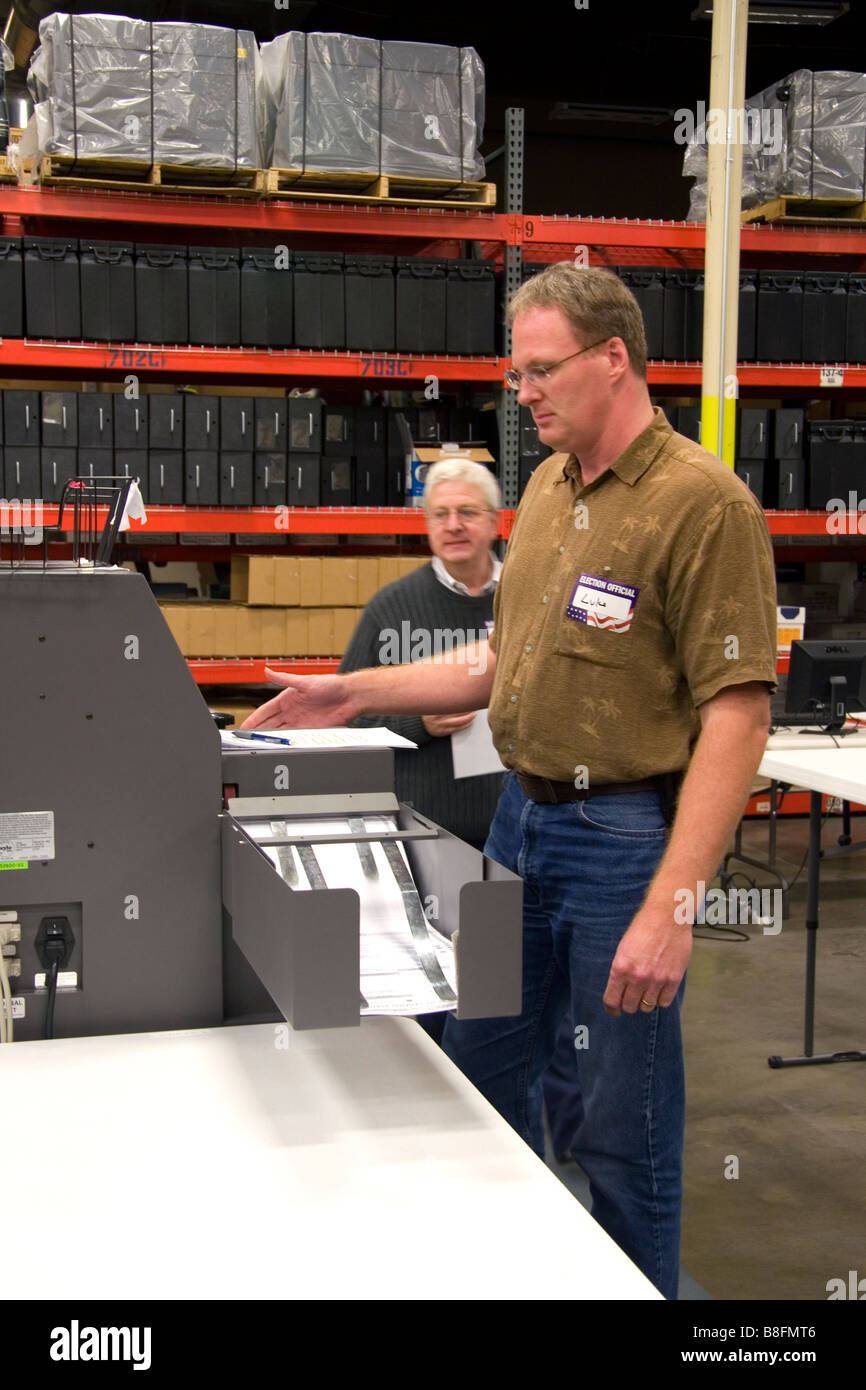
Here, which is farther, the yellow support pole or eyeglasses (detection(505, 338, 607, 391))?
the yellow support pole

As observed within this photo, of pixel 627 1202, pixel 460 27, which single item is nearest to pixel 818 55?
pixel 460 27

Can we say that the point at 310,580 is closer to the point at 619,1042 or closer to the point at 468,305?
the point at 468,305

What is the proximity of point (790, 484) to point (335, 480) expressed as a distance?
1.86 metres

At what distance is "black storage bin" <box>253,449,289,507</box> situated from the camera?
468 centimetres

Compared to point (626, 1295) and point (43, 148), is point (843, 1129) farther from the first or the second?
point (43, 148)

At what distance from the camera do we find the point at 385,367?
4793mm

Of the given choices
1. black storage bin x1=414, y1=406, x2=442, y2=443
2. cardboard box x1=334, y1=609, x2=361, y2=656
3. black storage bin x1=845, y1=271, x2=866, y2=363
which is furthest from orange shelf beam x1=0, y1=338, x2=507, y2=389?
black storage bin x1=845, y1=271, x2=866, y2=363

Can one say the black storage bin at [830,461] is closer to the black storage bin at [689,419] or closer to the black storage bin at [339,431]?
the black storage bin at [689,419]

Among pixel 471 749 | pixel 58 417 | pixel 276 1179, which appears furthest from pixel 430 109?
pixel 276 1179

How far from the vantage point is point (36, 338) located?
4.51 meters

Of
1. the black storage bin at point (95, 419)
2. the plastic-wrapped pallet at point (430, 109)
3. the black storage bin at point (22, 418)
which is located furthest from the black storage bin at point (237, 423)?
the plastic-wrapped pallet at point (430, 109)

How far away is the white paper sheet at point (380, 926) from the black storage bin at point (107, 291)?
3531 mm

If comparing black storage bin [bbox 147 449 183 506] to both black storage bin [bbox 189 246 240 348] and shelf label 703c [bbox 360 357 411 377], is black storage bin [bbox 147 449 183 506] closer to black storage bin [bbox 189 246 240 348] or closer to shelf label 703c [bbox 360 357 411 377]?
black storage bin [bbox 189 246 240 348]

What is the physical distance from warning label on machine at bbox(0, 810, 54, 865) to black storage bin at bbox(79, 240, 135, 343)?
3.53m
